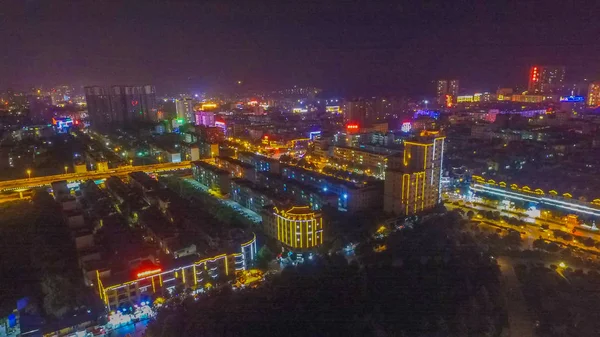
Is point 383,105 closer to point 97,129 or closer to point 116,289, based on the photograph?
point 97,129

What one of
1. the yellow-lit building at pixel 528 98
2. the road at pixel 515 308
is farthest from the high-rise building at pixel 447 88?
the road at pixel 515 308

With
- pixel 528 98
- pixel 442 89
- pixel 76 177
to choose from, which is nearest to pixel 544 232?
pixel 76 177

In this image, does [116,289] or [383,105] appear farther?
[383,105]

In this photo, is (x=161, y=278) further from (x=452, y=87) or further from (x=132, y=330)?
(x=452, y=87)

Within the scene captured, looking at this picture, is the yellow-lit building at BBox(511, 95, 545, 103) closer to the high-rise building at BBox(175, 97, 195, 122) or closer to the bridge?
the high-rise building at BBox(175, 97, 195, 122)

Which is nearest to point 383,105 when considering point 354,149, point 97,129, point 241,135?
point 241,135

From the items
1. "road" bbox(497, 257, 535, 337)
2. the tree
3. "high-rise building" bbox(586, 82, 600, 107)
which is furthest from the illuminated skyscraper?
the tree
